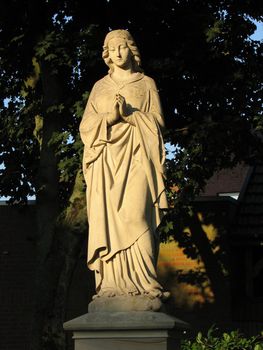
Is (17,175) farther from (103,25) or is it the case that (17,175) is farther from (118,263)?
(118,263)

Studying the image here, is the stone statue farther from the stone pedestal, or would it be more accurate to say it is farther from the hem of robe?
the stone pedestal

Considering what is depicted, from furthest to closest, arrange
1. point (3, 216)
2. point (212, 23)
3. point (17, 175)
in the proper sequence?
1. point (3, 216)
2. point (17, 175)
3. point (212, 23)

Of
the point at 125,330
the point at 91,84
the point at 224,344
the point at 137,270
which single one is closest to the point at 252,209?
the point at 91,84

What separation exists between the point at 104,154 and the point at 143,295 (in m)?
1.34

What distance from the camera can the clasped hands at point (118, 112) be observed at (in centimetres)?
782

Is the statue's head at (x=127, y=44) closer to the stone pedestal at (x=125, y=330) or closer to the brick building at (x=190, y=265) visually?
the stone pedestal at (x=125, y=330)

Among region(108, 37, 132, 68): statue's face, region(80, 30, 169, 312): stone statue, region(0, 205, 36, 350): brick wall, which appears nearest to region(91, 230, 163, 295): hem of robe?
region(80, 30, 169, 312): stone statue

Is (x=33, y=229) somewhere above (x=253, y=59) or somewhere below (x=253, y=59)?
below

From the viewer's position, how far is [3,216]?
65.1 ft

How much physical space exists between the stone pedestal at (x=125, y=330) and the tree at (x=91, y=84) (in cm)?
694

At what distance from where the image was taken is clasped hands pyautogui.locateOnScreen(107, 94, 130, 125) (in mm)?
7820

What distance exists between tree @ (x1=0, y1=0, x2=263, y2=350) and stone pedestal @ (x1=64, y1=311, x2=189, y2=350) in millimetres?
6940

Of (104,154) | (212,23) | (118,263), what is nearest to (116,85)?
(104,154)

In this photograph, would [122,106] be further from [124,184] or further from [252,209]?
[252,209]
